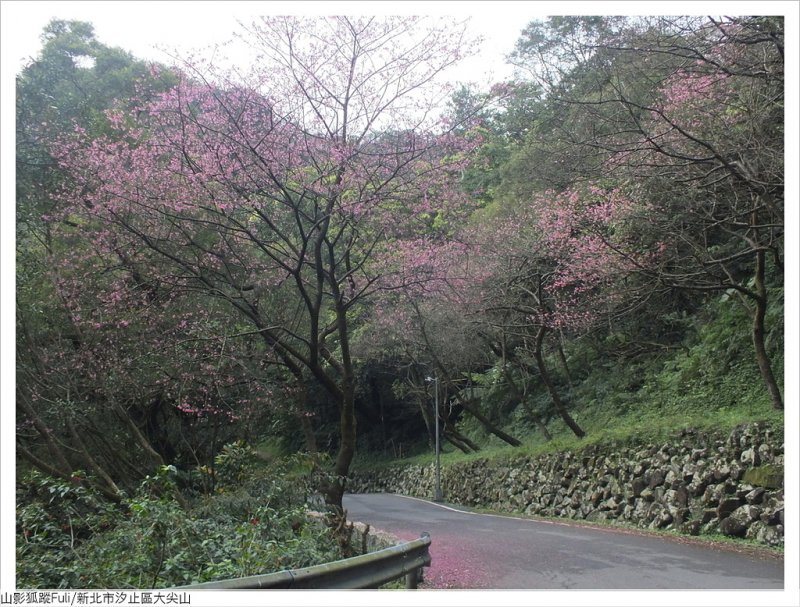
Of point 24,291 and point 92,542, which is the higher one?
point 24,291

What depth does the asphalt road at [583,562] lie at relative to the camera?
24.3 feet

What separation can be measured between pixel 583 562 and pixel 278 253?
654 cm

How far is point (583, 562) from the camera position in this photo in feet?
29.2

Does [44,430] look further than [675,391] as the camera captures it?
No

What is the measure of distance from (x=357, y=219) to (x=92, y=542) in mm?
4848

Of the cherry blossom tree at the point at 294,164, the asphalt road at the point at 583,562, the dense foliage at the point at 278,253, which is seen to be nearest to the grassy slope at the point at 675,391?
the dense foliage at the point at 278,253

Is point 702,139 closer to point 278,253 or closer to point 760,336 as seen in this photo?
point 760,336

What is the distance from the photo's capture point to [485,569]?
832cm

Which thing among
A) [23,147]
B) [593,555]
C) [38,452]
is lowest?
[593,555]

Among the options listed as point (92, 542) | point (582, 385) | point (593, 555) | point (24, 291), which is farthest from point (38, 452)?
point (582, 385)

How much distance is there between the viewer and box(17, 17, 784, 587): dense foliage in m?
7.48

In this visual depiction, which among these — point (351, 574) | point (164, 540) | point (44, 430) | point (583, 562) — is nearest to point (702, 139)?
point (583, 562)

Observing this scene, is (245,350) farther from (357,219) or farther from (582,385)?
(582,385)

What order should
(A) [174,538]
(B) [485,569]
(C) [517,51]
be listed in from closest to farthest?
(A) [174,538] → (B) [485,569] → (C) [517,51]
